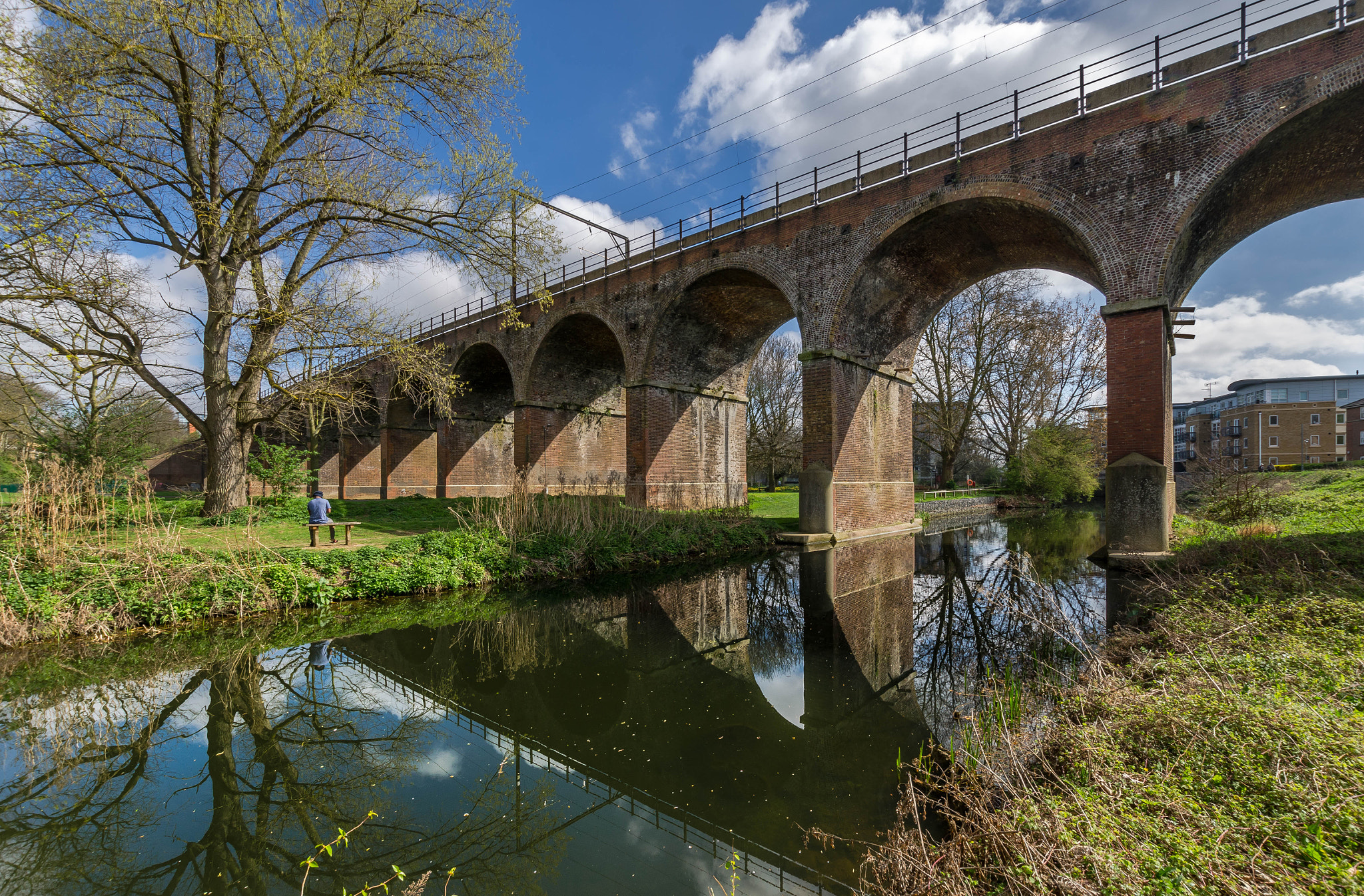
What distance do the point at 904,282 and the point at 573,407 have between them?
Result: 13098mm

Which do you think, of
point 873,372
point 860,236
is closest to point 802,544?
point 873,372

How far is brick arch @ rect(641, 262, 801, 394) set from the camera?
664 inches

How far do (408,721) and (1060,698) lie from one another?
4736 mm

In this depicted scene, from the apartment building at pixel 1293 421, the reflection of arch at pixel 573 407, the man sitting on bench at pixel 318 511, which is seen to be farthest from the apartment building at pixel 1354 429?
the man sitting on bench at pixel 318 511

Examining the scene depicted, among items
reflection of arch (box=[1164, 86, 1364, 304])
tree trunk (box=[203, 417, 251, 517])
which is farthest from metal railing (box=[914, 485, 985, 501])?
tree trunk (box=[203, 417, 251, 517])

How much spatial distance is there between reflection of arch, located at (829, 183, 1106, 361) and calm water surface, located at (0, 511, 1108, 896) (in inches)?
340

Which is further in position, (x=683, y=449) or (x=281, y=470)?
(x=683, y=449)

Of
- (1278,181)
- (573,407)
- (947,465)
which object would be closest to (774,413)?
(947,465)

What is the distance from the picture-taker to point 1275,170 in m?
10.7

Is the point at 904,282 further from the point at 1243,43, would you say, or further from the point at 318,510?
the point at 318,510

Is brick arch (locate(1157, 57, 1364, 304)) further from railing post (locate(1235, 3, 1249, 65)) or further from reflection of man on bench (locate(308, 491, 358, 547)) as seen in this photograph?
reflection of man on bench (locate(308, 491, 358, 547))

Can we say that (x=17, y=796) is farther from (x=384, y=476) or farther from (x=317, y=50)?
(x=384, y=476)

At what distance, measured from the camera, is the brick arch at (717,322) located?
55.4ft

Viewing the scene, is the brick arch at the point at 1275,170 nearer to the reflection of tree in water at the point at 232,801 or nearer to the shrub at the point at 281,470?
the reflection of tree in water at the point at 232,801
